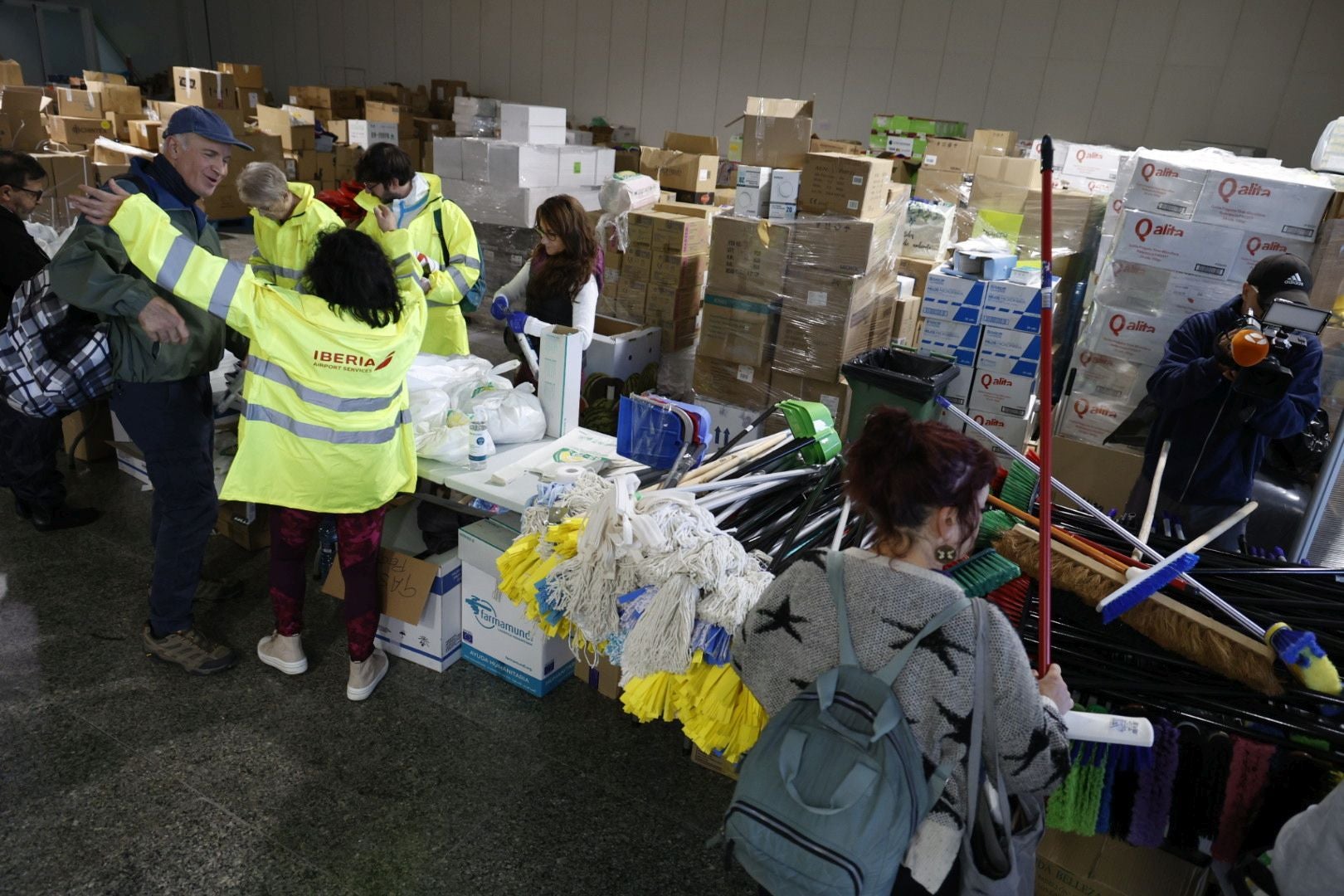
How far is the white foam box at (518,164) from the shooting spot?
572cm

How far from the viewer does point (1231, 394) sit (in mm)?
2516

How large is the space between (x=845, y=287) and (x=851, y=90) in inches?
238

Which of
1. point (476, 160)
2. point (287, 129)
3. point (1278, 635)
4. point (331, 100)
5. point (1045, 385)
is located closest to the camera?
point (1045, 385)

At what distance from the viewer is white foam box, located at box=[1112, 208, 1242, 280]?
3.28 metres

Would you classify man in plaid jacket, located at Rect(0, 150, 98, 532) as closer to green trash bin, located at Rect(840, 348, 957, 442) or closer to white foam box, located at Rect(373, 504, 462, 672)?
white foam box, located at Rect(373, 504, 462, 672)

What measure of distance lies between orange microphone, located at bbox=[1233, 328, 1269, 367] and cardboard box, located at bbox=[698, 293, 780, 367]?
2280 millimetres

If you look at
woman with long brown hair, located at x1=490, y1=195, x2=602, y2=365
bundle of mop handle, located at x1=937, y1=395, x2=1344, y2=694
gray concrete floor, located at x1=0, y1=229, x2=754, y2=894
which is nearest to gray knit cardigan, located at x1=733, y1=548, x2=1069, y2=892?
bundle of mop handle, located at x1=937, y1=395, x2=1344, y2=694

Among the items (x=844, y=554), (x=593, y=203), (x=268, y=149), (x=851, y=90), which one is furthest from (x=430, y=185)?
(x=851, y=90)

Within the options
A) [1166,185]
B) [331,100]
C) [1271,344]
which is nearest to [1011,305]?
[1166,185]

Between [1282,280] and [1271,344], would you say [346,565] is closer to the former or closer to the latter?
[1271,344]

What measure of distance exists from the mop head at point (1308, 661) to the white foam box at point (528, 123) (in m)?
5.87

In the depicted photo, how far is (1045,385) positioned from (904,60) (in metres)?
8.41

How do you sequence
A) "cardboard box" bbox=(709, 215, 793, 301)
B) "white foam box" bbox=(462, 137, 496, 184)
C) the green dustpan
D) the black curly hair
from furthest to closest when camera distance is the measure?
"white foam box" bbox=(462, 137, 496, 184) → "cardboard box" bbox=(709, 215, 793, 301) → the green dustpan → the black curly hair

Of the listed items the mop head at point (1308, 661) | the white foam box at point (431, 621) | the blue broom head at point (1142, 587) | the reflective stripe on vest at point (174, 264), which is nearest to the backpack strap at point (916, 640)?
the blue broom head at point (1142, 587)
